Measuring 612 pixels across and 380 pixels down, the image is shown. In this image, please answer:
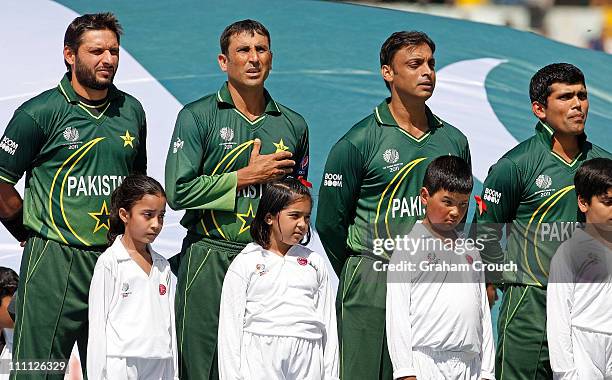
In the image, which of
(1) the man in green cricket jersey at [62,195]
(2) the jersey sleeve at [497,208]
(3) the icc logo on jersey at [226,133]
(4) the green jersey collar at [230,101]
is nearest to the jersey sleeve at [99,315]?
(1) the man in green cricket jersey at [62,195]

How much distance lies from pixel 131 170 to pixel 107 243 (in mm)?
410

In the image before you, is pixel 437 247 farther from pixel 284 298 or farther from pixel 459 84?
pixel 459 84

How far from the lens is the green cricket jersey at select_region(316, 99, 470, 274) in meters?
7.27

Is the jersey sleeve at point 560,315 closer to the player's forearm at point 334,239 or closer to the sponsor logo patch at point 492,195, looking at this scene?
the sponsor logo patch at point 492,195

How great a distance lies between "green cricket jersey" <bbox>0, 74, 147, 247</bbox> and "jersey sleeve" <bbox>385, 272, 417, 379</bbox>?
151 cm

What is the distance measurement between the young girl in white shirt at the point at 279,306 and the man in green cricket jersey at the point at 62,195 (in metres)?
0.88

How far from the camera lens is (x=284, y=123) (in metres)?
7.41

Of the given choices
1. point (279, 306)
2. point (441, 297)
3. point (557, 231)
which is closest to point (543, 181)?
point (557, 231)

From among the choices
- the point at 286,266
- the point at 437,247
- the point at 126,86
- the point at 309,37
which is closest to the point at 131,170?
the point at 286,266

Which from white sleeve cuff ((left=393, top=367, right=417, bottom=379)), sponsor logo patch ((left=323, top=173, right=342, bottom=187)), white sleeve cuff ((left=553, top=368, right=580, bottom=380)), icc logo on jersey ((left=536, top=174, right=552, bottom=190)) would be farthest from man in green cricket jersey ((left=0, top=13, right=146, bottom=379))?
white sleeve cuff ((left=553, top=368, right=580, bottom=380))

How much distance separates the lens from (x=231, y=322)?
667 centimetres

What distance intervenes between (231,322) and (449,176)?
1267 millimetres

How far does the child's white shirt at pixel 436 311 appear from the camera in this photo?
6797 millimetres

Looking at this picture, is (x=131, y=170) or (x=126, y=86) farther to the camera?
(x=126, y=86)
